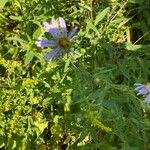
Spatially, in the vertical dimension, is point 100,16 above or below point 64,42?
above

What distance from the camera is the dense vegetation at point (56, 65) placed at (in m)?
1.84

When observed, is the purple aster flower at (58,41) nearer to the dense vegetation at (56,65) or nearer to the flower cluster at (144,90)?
the dense vegetation at (56,65)

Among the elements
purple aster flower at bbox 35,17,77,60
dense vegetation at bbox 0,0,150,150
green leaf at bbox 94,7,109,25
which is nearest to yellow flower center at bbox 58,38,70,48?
purple aster flower at bbox 35,17,77,60

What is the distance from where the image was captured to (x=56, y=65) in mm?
1877

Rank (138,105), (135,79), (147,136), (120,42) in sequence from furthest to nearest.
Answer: (120,42) < (135,79) < (147,136) < (138,105)

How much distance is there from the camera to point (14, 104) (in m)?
1.93

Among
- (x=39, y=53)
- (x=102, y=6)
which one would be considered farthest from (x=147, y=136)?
(x=102, y=6)

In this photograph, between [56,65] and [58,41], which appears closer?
[58,41]

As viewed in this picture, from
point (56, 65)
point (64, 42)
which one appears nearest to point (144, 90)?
point (64, 42)

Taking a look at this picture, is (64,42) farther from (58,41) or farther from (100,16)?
(100,16)

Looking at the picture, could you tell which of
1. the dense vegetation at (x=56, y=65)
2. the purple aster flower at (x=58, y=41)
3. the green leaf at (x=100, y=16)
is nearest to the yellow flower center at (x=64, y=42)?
the purple aster flower at (x=58, y=41)

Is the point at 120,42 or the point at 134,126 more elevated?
the point at 120,42

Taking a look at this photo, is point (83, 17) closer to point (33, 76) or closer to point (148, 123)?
→ point (33, 76)

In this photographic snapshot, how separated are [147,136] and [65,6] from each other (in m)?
0.76
